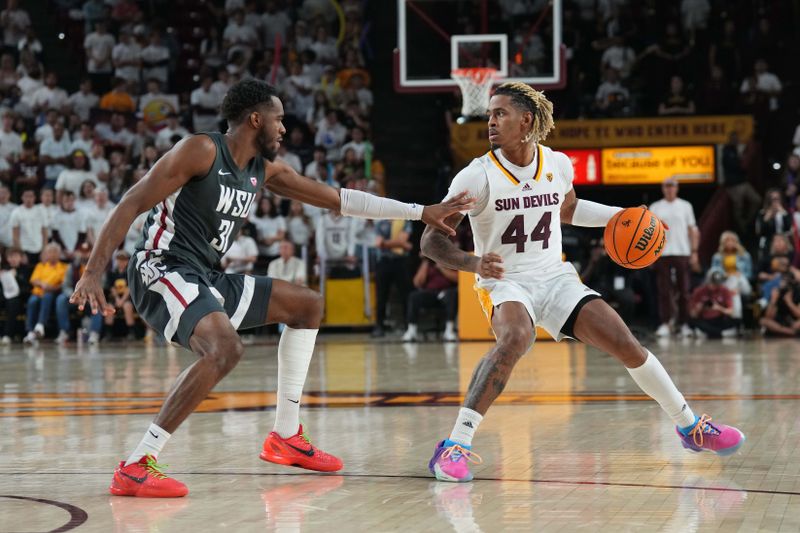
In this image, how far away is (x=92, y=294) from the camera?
5477 millimetres

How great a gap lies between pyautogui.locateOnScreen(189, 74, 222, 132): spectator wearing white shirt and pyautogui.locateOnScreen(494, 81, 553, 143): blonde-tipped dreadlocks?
15.3 meters

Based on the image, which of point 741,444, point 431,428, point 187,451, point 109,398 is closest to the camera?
point 741,444

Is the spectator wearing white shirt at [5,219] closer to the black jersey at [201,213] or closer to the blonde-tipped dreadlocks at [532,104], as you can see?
the black jersey at [201,213]

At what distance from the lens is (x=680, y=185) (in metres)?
21.3

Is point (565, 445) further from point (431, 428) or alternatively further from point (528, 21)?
point (528, 21)

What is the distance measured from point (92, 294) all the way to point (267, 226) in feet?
42.5

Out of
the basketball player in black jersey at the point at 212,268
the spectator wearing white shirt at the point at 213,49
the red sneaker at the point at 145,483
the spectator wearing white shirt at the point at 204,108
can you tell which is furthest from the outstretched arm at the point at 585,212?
the spectator wearing white shirt at the point at 213,49

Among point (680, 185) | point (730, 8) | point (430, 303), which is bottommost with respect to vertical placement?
point (430, 303)

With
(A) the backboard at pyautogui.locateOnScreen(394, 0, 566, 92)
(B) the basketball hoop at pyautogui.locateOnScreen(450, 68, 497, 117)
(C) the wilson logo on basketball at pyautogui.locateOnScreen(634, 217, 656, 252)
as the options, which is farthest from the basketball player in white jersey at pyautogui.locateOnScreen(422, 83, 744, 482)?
(A) the backboard at pyautogui.locateOnScreen(394, 0, 566, 92)

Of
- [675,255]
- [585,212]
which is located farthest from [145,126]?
[585,212]

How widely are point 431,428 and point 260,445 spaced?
1.17 meters

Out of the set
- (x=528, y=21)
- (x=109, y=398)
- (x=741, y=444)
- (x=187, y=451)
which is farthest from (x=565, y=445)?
(x=528, y=21)

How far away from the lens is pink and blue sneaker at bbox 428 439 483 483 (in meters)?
5.81

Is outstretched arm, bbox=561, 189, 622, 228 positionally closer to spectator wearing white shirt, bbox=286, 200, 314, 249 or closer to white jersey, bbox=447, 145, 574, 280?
white jersey, bbox=447, 145, 574, 280
